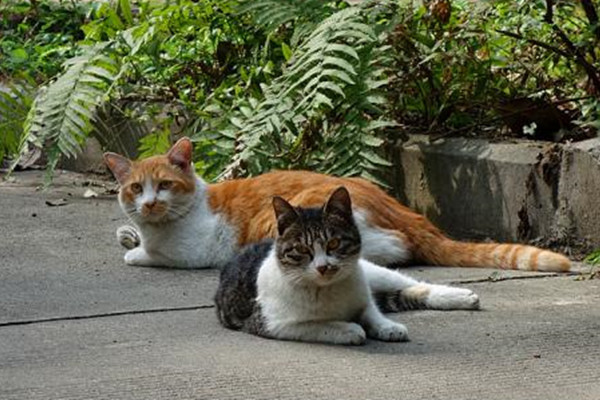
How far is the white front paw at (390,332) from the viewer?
205 inches

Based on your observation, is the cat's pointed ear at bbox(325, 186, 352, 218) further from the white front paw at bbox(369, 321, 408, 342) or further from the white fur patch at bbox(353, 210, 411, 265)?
the white fur patch at bbox(353, 210, 411, 265)

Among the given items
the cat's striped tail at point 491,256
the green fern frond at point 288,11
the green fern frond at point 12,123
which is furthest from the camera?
the green fern frond at point 12,123

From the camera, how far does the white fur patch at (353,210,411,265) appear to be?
21.8 feet

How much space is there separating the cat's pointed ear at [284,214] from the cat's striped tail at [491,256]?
1638mm

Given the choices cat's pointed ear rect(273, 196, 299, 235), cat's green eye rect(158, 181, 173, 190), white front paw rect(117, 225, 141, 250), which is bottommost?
white front paw rect(117, 225, 141, 250)

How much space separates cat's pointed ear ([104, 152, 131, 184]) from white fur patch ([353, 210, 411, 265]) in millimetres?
1391

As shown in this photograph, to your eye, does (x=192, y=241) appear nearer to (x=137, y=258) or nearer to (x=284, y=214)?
(x=137, y=258)

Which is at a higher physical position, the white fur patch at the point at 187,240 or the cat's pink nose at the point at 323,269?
the cat's pink nose at the point at 323,269

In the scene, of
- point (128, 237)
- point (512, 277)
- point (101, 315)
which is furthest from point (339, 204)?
point (128, 237)

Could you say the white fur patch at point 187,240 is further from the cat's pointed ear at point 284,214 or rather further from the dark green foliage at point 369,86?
the cat's pointed ear at point 284,214

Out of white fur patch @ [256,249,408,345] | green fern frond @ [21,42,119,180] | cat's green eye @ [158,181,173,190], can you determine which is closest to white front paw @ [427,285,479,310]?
white fur patch @ [256,249,408,345]

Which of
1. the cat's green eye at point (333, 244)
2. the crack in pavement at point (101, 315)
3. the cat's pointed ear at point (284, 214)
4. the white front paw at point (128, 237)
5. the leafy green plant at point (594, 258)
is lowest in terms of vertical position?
the white front paw at point (128, 237)

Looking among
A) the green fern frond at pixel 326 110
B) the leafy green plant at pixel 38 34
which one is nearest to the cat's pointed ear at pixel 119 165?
the green fern frond at pixel 326 110

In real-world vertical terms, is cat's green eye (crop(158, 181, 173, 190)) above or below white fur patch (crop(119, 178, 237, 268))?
above
